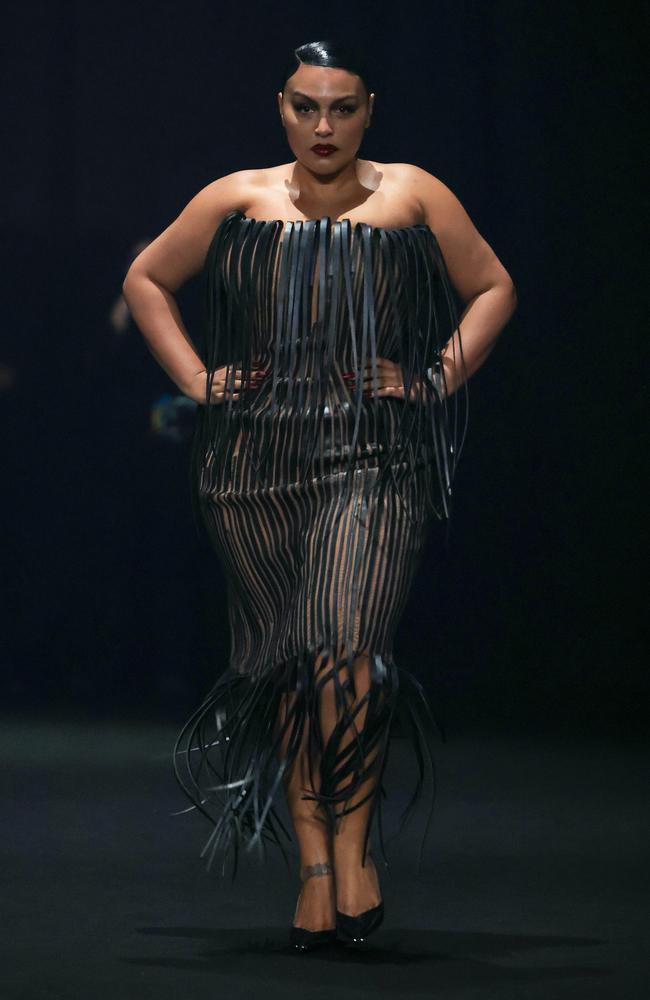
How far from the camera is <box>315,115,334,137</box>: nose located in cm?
277

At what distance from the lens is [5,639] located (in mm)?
4895

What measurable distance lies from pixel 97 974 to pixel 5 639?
93.4 inches

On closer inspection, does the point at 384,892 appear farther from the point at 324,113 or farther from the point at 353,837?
the point at 324,113

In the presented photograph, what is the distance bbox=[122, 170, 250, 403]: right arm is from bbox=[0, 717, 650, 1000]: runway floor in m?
0.74

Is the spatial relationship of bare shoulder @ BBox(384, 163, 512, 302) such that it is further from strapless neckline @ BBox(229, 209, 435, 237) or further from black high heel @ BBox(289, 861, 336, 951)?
black high heel @ BBox(289, 861, 336, 951)

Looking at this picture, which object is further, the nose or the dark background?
the dark background

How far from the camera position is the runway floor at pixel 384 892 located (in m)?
2.56

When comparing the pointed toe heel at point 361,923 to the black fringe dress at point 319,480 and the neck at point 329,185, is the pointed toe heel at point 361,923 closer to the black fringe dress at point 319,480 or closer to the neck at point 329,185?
the black fringe dress at point 319,480

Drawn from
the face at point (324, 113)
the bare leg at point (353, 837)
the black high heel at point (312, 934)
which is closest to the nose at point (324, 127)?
the face at point (324, 113)

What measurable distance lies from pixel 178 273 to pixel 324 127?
0.32m

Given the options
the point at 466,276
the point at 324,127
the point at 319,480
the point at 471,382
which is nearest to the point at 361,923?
the point at 319,480

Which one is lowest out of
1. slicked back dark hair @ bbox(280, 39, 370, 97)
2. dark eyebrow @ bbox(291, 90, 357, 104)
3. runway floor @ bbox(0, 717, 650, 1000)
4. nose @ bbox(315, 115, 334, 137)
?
runway floor @ bbox(0, 717, 650, 1000)

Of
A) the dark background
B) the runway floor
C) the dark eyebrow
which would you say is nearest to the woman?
the dark eyebrow

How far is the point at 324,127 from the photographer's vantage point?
109 inches
